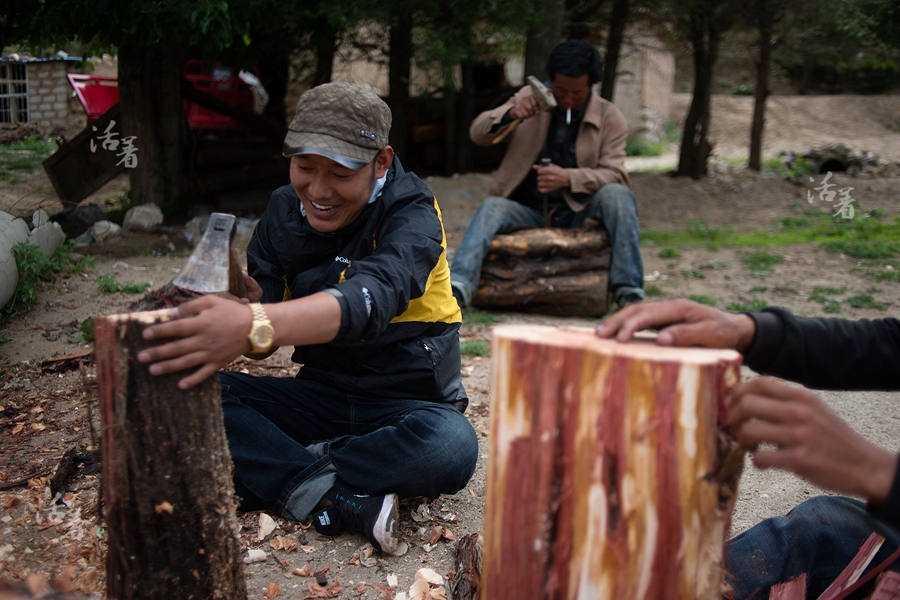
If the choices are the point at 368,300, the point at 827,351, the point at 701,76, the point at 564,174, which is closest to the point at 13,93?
the point at 701,76

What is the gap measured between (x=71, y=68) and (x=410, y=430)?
14.2 metres

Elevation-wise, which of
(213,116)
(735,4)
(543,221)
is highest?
(735,4)

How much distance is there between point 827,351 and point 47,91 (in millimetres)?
15012

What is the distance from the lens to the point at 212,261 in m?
1.97

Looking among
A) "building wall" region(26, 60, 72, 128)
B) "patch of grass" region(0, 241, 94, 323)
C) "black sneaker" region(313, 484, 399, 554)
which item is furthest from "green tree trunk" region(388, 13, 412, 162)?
"building wall" region(26, 60, 72, 128)

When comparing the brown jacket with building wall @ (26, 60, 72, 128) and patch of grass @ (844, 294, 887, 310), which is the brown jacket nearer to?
patch of grass @ (844, 294, 887, 310)

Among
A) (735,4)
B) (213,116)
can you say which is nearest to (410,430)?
(213,116)

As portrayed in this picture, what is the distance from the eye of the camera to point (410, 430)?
251 cm

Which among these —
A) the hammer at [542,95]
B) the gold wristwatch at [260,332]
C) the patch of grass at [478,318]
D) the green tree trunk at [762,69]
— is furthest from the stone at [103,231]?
the green tree trunk at [762,69]

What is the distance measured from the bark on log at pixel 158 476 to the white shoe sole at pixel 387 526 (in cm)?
63

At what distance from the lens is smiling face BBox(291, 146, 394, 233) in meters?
2.36

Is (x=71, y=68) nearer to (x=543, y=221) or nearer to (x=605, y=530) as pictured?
(x=543, y=221)

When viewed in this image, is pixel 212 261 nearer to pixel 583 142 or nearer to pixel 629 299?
pixel 629 299

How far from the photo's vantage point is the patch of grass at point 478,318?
521cm
